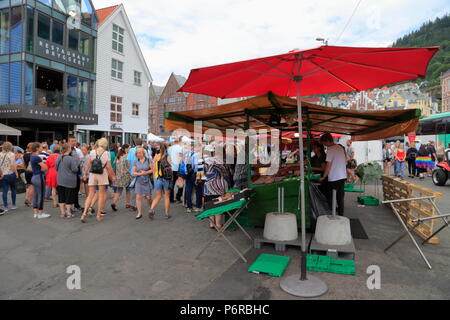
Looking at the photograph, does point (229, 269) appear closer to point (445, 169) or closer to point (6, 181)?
point (6, 181)

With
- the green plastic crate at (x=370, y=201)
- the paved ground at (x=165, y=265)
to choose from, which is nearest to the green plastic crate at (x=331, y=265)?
the paved ground at (x=165, y=265)

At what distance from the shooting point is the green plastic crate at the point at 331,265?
3921 millimetres

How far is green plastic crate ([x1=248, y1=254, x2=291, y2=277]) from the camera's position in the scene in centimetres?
389

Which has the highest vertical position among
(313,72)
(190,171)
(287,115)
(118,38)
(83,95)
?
(118,38)

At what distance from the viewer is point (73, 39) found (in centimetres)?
2028

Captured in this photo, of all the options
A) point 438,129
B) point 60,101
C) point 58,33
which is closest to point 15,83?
point 60,101

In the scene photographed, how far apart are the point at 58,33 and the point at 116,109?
682 cm

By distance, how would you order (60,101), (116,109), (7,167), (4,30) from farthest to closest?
(116,109) → (60,101) → (4,30) → (7,167)

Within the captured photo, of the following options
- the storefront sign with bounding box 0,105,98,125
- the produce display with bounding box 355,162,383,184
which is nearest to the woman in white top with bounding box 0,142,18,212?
the produce display with bounding box 355,162,383,184

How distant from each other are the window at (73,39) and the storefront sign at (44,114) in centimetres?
491

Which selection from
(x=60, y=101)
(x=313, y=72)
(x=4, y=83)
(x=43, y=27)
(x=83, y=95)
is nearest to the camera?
(x=313, y=72)

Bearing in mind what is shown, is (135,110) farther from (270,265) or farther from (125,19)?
(270,265)

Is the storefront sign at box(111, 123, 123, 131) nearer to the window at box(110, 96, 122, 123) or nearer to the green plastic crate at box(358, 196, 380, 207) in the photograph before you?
the window at box(110, 96, 122, 123)
